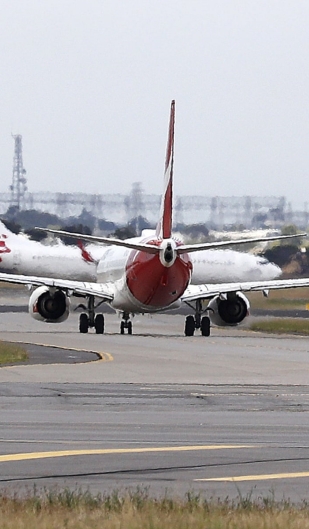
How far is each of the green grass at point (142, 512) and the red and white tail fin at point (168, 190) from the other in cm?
3590

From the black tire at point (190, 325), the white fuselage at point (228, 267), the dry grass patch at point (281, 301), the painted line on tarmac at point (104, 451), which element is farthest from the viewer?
the white fuselage at point (228, 267)

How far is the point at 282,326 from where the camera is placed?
2307 inches

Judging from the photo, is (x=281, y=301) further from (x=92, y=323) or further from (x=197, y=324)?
(x=92, y=323)

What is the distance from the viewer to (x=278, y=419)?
1984 cm

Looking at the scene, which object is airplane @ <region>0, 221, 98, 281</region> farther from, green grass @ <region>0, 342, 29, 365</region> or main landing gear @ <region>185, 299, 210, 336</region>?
green grass @ <region>0, 342, 29, 365</region>

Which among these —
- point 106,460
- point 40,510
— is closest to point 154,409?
point 106,460

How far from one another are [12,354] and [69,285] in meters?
18.4

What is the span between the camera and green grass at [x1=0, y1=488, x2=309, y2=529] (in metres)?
10.2

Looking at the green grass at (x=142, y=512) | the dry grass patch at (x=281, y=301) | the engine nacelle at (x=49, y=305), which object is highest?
the dry grass patch at (x=281, y=301)

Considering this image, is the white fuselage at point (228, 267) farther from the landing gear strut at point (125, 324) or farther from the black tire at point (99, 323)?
the black tire at point (99, 323)

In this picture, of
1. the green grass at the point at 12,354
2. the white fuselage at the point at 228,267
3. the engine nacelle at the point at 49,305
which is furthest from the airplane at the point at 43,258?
the green grass at the point at 12,354

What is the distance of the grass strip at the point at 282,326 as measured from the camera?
5688 centimetres

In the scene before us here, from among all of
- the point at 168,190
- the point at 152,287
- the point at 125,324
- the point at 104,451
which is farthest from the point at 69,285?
the point at 104,451

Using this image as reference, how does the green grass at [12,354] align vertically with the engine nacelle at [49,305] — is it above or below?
below
